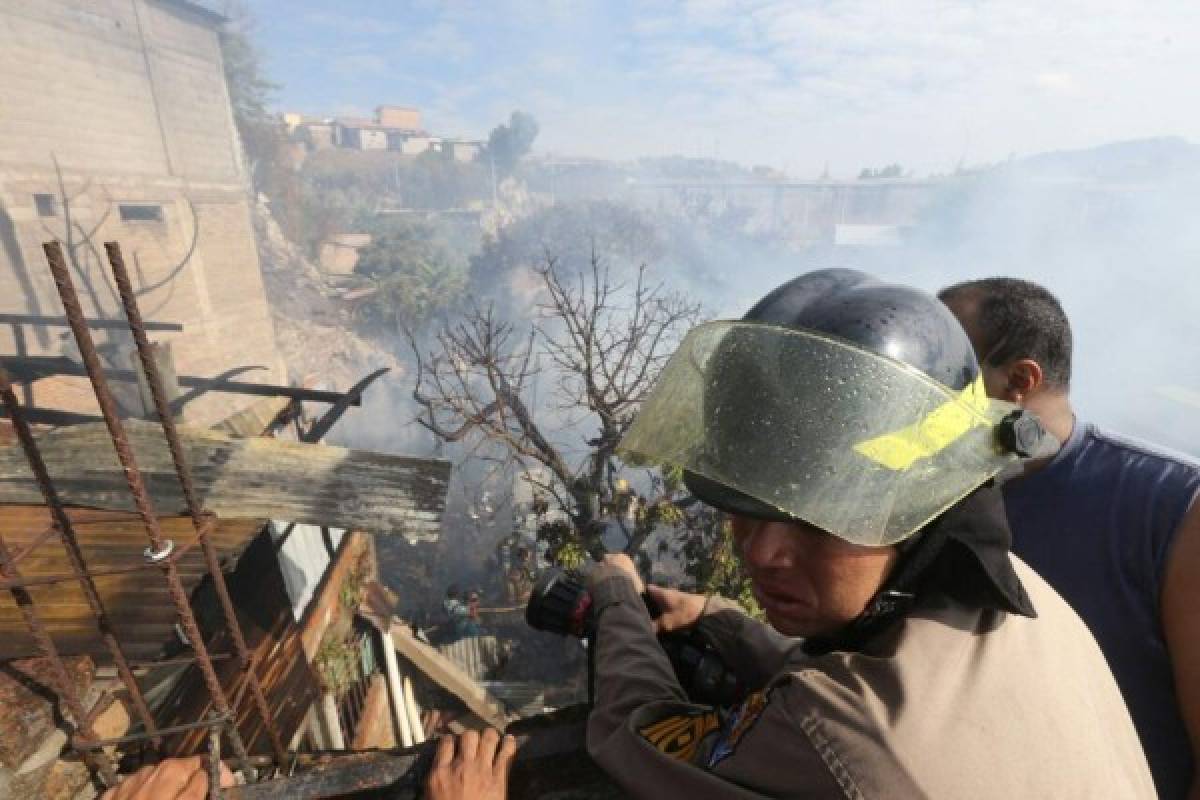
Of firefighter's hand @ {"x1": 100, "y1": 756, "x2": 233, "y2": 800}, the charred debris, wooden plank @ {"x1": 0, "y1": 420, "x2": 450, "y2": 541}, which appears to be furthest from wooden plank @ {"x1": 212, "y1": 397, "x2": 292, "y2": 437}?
firefighter's hand @ {"x1": 100, "y1": 756, "x2": 233, "y2": 800}

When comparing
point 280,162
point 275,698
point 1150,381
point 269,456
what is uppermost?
point 280,162

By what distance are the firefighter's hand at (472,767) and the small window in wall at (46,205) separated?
921 inches

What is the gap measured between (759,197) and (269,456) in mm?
87094

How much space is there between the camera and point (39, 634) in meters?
2.03

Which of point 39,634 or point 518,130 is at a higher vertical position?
point 518,130

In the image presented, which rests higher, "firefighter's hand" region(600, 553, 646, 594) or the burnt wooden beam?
"firefighter's hand" region(600, 553, 646, 594)

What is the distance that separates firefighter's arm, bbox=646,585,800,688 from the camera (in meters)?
2.11

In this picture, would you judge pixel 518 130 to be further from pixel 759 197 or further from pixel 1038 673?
pixel 1038 673

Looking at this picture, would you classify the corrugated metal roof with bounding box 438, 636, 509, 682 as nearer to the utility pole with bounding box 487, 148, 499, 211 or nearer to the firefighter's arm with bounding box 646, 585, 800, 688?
the firefighter's arm with bounding box 646, 585, 800, 688

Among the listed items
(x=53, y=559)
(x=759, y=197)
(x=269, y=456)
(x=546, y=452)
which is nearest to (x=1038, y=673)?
(x=53, y=559)

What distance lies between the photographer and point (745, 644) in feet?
7.14

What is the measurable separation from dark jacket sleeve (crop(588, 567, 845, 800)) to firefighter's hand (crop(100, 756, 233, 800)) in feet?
3.73

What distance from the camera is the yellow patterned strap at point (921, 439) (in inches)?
56.8

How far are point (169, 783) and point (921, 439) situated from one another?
2.29m
